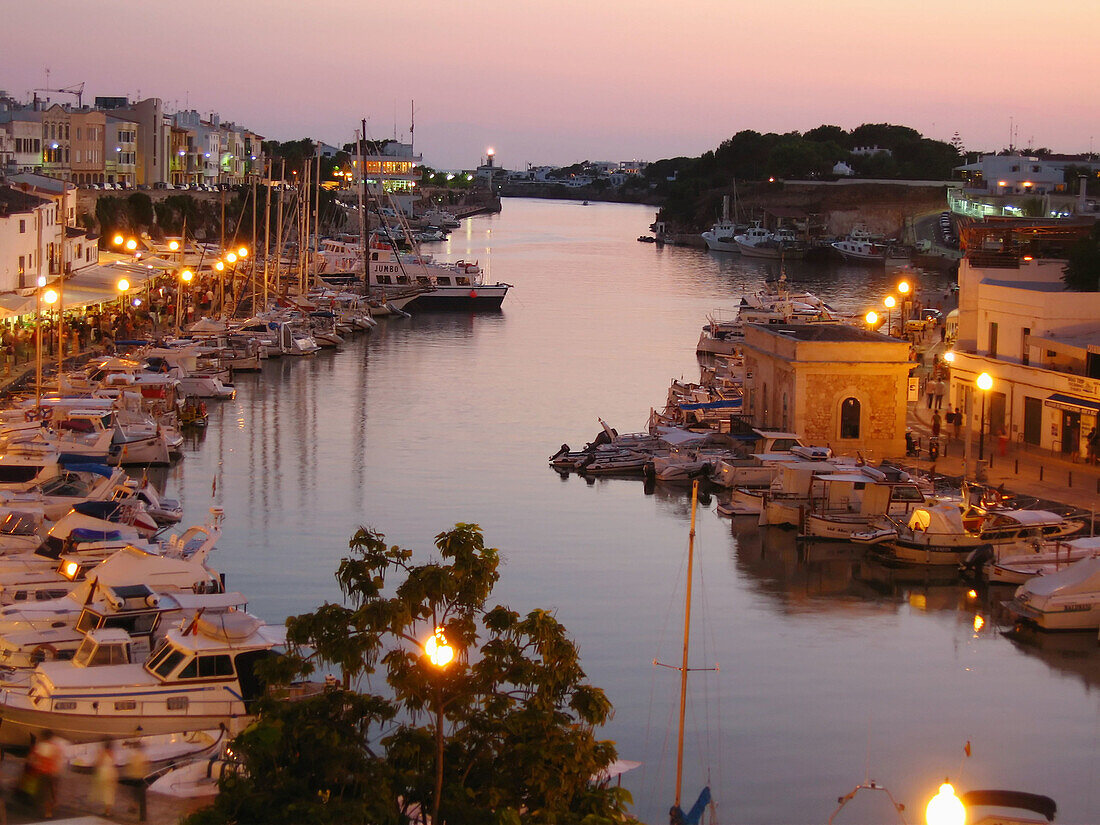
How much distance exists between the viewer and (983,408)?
26578 mm

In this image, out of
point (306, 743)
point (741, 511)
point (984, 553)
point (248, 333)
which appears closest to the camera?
point (306, 743)

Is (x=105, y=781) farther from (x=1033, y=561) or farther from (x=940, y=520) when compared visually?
(x=940, y=520)

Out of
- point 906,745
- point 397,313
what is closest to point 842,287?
point 397,313

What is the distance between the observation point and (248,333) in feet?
141

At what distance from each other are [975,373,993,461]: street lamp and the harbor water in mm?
4282

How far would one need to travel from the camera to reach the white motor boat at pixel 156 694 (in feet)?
42.0

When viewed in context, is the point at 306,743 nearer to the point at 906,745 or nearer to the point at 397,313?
the point at 906,745

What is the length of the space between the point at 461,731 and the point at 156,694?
16.4 ft

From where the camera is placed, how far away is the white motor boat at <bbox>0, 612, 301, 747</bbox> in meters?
12.8

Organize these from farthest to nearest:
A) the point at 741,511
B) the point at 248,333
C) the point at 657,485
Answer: the point at 248,333
the point at 657,485
the point at 741,511

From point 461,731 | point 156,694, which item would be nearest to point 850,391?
point 156,694

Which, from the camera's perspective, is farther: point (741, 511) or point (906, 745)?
point (741, 511)

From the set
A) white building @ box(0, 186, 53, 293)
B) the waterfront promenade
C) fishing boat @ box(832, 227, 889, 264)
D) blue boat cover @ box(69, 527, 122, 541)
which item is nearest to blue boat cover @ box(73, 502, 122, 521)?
blue boat cover @ box(69, 527, 122, 541)

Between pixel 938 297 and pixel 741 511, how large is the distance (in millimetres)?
36103
